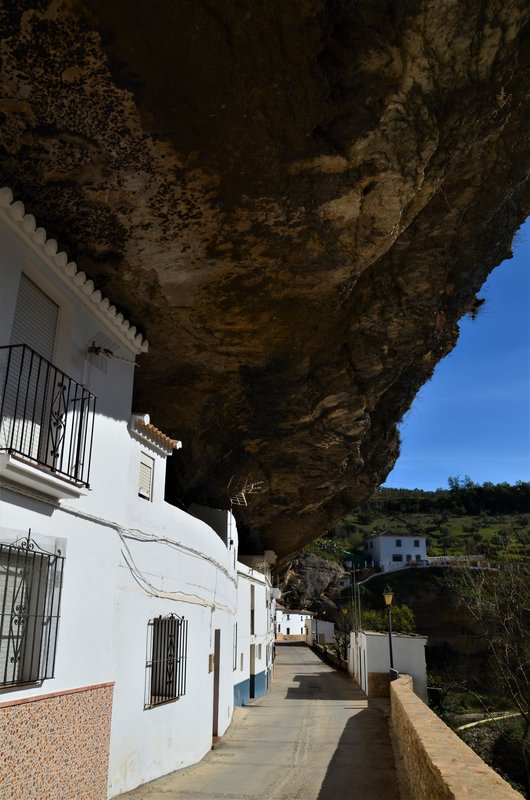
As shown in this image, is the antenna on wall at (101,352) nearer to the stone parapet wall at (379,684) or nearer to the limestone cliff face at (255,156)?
the limestone cliff face at (255,156)

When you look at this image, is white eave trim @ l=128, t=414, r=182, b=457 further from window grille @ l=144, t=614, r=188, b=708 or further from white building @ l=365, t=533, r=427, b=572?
white building @ l=365, t=533, r=427, b=572

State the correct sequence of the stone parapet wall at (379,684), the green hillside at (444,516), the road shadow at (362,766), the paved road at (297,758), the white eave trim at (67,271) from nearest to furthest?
1. the white eave trim at (67,271)
2. the paved road at (297,758)
3. the road shadow at (362,766)
4. the stone parapet wall at (379,684)
5. the green hillside at (444,516)

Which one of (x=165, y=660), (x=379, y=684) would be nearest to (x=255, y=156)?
(x=165, y=660)

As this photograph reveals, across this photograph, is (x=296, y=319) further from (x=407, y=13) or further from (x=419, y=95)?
(x=407, y=13)

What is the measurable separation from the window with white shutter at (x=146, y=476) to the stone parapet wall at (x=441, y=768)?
15.3 feet

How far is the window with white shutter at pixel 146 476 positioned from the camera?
874 cm

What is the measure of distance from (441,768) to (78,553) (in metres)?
3.96

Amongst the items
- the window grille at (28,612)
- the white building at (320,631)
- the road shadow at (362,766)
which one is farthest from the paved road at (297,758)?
the white building at (320,631)

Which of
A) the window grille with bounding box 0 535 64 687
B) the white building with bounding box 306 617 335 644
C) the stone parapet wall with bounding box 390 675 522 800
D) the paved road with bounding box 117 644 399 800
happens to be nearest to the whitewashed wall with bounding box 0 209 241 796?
the window grille with bounding box 0 535 64 687

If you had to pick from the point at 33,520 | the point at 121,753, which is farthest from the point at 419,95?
the point at 121,753

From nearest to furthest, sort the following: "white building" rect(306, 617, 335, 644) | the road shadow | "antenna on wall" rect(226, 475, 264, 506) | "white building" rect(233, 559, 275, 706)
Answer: the road shadow
"antenna on wall" rect(226, 475, 264, 506)
"white building" rect(233, 559, 275, 706)
"white building" rect(306, 617, 335, 644)

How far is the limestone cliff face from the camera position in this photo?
5371 mm

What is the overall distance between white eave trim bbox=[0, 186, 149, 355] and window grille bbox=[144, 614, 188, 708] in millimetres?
3891

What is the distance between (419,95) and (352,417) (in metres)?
9.45
